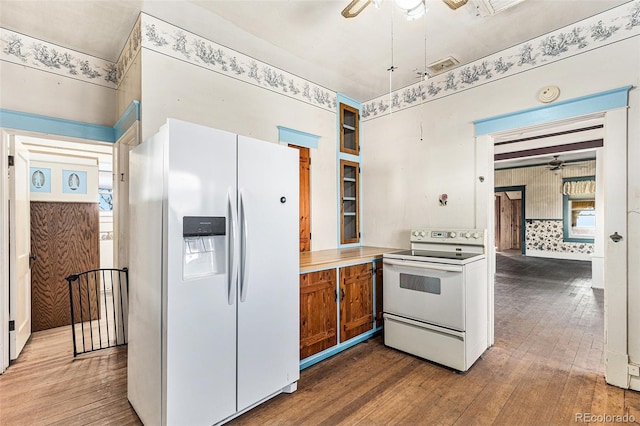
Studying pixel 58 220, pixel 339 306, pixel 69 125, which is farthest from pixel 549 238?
pixel 58 220

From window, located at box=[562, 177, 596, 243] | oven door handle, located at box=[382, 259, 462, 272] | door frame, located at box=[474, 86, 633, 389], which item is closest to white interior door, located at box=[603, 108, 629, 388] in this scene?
door frame, located at box=[474, 86, 633, 389]

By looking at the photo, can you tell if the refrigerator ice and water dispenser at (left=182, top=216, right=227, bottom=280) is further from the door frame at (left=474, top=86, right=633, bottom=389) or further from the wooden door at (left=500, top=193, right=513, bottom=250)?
the wooden door at (left=500, top=193, right=513, bottom=250)

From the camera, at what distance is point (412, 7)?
175cm

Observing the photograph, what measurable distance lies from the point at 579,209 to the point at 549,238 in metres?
1.11

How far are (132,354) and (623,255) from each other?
146 inches

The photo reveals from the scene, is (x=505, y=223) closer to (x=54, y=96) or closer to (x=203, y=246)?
(x=203, y=246)

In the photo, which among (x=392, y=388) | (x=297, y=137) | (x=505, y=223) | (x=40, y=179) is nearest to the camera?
(x=392, y=388)

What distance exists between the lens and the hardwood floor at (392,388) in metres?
1.98

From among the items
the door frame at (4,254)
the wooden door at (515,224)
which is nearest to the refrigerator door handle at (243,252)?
the door frame at (4,254)

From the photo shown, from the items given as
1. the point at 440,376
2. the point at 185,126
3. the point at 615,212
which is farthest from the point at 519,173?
the point at 185,126

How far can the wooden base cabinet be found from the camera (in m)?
2.60

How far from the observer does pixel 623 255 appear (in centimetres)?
230

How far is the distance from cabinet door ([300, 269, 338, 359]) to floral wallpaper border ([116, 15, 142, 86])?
2.33m

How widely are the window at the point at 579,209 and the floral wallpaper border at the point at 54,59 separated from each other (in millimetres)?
10792
